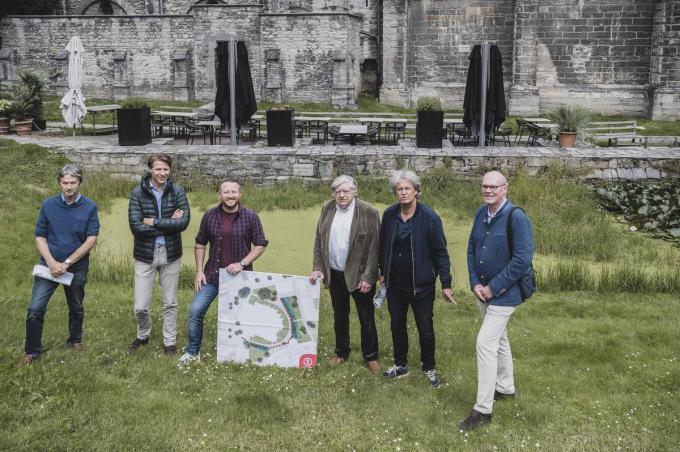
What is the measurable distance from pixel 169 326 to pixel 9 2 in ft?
83.7

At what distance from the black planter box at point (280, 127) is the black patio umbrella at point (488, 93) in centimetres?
339

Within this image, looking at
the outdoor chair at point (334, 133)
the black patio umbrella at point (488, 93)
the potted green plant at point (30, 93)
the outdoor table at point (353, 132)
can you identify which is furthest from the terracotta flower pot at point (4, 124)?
the black patio umbrella at point (488, 93)

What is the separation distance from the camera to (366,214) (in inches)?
207

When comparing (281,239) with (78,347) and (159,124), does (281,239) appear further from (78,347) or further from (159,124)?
(159,124)

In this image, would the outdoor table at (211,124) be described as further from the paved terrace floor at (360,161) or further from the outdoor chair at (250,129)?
the paved terrace floor at (360,161)

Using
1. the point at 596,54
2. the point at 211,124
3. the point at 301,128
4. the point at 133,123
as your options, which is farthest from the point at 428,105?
the point at 596,54

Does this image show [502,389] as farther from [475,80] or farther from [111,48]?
[111,48]

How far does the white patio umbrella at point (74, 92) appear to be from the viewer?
48.6 feet

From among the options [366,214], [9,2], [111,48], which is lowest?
[366,214]

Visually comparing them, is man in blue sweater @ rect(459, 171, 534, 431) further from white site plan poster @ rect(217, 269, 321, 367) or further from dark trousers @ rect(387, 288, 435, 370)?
white site plan poster @ rect(217, 269, 321, 367)

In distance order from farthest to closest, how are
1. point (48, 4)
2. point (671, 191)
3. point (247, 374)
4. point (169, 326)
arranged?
1. point (48, 4)
2. point (671, 191)
3. point (169, 326)
4. point (247, 374)

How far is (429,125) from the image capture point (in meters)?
13.6

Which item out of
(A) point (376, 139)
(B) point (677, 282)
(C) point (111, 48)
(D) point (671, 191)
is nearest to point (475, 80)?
(A) point (376, 139)

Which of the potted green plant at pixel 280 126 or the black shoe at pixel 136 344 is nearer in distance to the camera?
the black shoe at pixel 136 344
